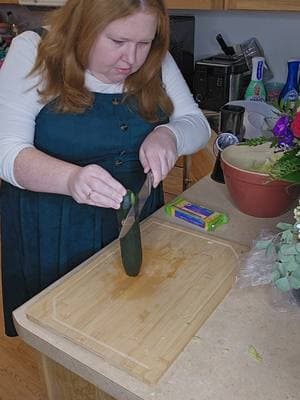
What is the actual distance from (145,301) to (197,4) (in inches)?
56.5

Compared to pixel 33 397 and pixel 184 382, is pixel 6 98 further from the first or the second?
pixel 33 397

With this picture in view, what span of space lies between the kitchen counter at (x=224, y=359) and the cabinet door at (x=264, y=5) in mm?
1178

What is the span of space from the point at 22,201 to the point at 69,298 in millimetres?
440

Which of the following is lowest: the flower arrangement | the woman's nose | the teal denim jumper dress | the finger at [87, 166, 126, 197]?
the teal denim jumper dress

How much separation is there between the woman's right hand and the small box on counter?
0.24 meters

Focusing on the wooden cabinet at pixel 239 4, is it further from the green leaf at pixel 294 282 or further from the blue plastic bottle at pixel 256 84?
the green leaf at pixel 294 282

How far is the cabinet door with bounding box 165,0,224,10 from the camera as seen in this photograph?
1679mm

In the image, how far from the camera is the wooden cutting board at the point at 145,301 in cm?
59

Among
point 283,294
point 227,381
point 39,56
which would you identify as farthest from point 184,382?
point 39,56

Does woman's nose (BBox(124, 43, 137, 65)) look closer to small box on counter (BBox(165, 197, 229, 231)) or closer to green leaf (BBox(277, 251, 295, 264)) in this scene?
small box on counter (BBox(165, 197, 229, 231))

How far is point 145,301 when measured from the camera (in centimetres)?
67

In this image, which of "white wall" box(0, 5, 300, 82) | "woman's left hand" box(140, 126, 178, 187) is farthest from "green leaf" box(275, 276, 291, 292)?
"white wall" box(0, 5, 300, 82)

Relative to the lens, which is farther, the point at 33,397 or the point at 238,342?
the point at 33,397

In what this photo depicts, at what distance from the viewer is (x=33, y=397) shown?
1.40 meters
